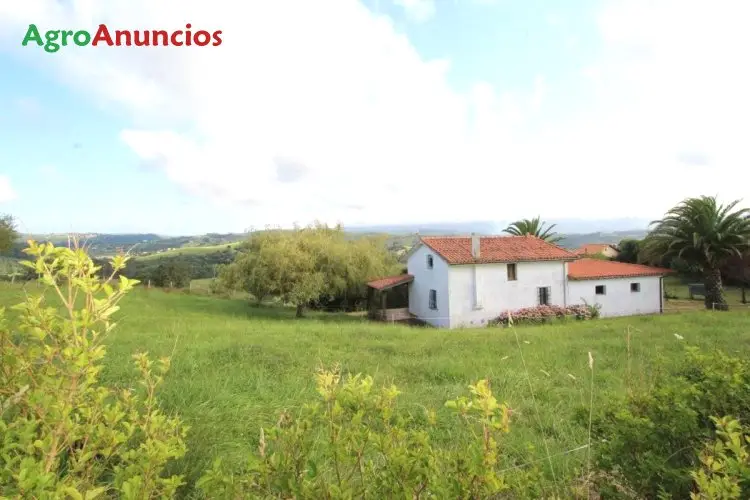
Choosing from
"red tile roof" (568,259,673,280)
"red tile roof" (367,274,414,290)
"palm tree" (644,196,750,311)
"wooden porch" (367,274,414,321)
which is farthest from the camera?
"wooden porch" (367,274,414,321)

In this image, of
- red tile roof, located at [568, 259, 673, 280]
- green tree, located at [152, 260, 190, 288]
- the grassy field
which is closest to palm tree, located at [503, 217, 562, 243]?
red tile roof, located at [568, 259, 673, 280]

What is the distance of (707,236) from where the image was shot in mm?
23422

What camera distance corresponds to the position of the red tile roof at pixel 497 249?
24.8 m

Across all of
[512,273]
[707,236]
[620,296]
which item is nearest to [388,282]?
[512,273]

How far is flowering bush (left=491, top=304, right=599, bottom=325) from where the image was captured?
77.6 ft

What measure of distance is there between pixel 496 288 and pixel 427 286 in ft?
13.3

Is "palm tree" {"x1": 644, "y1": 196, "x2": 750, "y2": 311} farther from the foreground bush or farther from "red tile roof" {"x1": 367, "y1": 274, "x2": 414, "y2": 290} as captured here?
the foreground bush

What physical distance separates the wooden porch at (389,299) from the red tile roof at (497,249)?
128 inches

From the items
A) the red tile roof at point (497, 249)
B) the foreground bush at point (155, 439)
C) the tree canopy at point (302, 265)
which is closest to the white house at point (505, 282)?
the red tile roof at point (497, 249)

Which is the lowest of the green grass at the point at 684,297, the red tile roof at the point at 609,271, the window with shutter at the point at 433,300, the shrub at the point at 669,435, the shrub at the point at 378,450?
the green grass at the point at 684,297

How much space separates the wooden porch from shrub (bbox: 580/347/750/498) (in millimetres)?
23664

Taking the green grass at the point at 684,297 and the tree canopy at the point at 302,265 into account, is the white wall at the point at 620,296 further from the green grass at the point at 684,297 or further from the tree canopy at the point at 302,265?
the tree canopy at the point at 302,265

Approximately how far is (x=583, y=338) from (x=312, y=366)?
850 cm

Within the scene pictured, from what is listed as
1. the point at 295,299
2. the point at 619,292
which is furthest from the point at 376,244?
the point at 619,292
